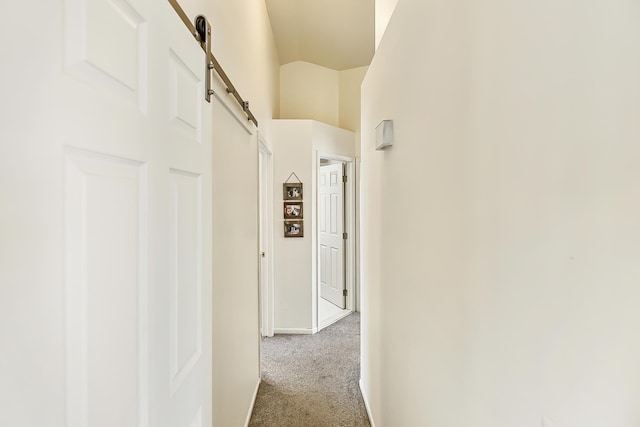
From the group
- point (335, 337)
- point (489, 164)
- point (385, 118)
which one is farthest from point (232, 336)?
point (335, 337)

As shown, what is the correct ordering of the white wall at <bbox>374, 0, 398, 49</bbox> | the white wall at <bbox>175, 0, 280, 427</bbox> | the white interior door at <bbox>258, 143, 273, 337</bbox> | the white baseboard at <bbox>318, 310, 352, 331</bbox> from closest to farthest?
the white wall at <bbox>175, 0, 280, 427</bbox> < the white wall at <bbox>374, 0, 398, 49</bbox> < the white interior door at <bbox>258, 143, 273, 337</bbox> < the white baseboard at <bbox>318, 310, 352, 331</bbox>

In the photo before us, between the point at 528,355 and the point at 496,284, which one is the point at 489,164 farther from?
the point at 528,355

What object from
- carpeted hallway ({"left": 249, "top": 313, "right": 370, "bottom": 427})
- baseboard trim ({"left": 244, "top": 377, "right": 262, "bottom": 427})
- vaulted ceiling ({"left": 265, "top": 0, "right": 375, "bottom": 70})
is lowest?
carpeted hallway ({"left": 249, "top": 313, "right": 370, "bottom": 427})

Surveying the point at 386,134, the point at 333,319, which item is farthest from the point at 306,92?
the point at 386,134

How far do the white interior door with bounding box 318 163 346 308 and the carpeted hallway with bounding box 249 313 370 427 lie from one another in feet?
2.75

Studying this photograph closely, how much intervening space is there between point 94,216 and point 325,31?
3.92 meters

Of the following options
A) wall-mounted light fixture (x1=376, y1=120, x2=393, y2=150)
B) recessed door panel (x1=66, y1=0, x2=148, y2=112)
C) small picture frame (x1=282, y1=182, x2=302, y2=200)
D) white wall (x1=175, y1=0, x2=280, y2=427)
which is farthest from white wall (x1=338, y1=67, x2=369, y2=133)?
recessed door panel (x1=66, y1=0, x2=148, y2=112)

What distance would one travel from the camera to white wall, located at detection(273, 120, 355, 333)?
12.7 ft

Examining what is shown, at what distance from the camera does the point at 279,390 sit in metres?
2.73

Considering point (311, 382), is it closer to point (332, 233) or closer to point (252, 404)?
point (252, 404)

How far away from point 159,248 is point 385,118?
1441 millimetres

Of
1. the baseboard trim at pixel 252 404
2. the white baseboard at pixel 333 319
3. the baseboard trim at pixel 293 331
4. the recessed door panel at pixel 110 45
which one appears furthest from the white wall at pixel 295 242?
the recessed door panel at pixel 110 45

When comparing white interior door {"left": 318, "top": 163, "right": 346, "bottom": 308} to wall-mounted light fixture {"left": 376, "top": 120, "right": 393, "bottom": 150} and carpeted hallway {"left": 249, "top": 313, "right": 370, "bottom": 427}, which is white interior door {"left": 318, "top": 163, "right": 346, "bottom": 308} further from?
wall-mounted light fixture {"left": 376, "top": 120, "right": 393, "bottom": 150}

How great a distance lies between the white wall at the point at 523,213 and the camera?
17.7 inches
